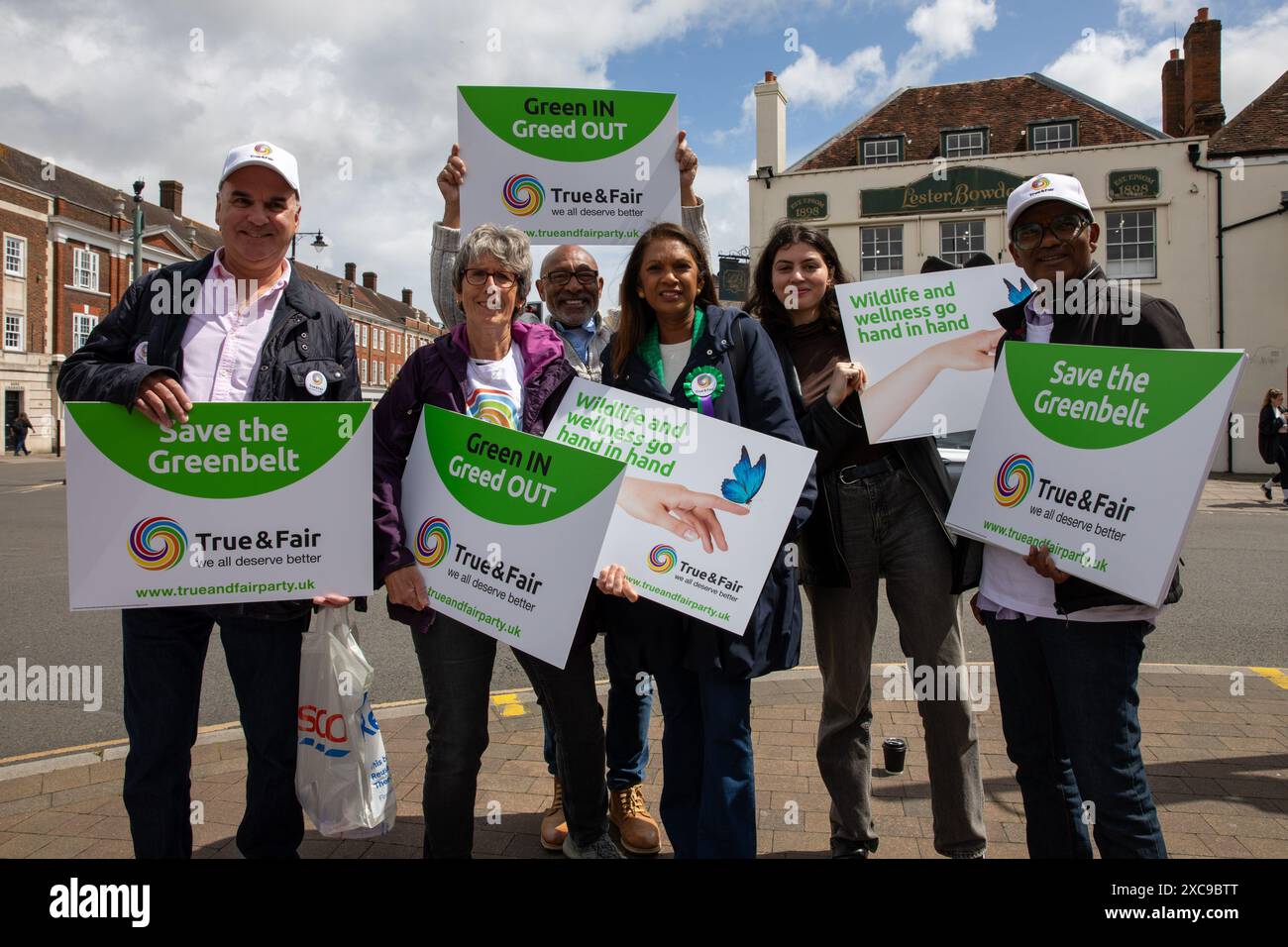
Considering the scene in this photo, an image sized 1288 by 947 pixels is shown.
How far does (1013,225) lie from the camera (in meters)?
2.53

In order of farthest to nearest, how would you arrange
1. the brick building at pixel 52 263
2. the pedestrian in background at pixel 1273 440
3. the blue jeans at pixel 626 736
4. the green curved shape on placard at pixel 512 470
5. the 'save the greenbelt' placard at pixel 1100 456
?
the brick building at pixel 52 263 → the pedestrian in background at pixel 1273 440 → the blue jeans at pixel 626 736 → the green curved shape on placard at pixel 512 470 → the 'save the greenbelt' placard at pixel 1100 456

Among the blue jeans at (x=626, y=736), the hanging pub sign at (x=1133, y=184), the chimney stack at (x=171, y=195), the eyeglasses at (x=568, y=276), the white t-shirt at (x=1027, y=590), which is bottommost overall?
the blue jeans at (x=626, y=736)

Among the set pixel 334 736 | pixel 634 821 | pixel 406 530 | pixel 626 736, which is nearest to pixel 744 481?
pixel 406 530

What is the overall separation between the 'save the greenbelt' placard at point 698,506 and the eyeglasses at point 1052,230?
87 centimetres

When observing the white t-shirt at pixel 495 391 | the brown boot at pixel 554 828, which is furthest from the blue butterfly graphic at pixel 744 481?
the brown boot at pixel 554 828

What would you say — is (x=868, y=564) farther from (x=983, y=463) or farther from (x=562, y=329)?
(x=562, y=329)

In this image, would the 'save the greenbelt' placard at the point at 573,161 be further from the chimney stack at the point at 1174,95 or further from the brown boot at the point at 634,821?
the chimney stack at the point at 1174,95

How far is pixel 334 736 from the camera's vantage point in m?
2.75

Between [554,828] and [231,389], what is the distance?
1.92 meters

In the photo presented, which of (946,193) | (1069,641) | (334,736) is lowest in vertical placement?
(334,736)

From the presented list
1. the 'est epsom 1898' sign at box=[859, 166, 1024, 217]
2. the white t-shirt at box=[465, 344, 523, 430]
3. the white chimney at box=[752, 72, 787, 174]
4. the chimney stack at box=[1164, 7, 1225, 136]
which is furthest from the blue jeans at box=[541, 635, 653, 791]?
the chimney stack at box=[1164, 7, 1225, 136]

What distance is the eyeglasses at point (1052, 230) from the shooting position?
2396 millimetres

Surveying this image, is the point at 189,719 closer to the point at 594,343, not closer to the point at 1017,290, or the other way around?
the point at 594,343
